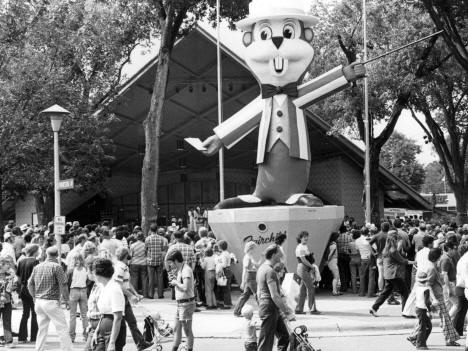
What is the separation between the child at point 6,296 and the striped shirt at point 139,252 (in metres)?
4.71

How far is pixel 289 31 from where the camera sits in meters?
15.2

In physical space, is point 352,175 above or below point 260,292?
above

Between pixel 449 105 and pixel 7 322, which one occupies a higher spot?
pixel 449 105

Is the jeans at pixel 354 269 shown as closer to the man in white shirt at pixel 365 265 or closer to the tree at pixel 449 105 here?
the man in white shirt at pixel 365 265

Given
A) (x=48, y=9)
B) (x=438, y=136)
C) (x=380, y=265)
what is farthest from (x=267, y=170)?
(x=438, y=136)

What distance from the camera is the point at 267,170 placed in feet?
50.4

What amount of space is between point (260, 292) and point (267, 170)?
23.2 feet

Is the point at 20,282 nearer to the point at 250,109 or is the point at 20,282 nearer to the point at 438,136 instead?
the point at 250,109

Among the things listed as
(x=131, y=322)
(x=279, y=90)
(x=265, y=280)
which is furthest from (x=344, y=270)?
(x=265, y=280)

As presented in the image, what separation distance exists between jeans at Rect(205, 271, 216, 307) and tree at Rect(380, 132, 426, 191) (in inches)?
2392

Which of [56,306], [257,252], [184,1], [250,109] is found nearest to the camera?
[56,306]

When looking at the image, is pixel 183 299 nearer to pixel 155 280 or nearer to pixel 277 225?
pixel 277 225

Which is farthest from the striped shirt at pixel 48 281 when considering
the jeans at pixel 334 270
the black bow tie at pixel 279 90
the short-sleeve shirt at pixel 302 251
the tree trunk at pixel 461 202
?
the tree trunk at pixel 461 202

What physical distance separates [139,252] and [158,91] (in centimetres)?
641
